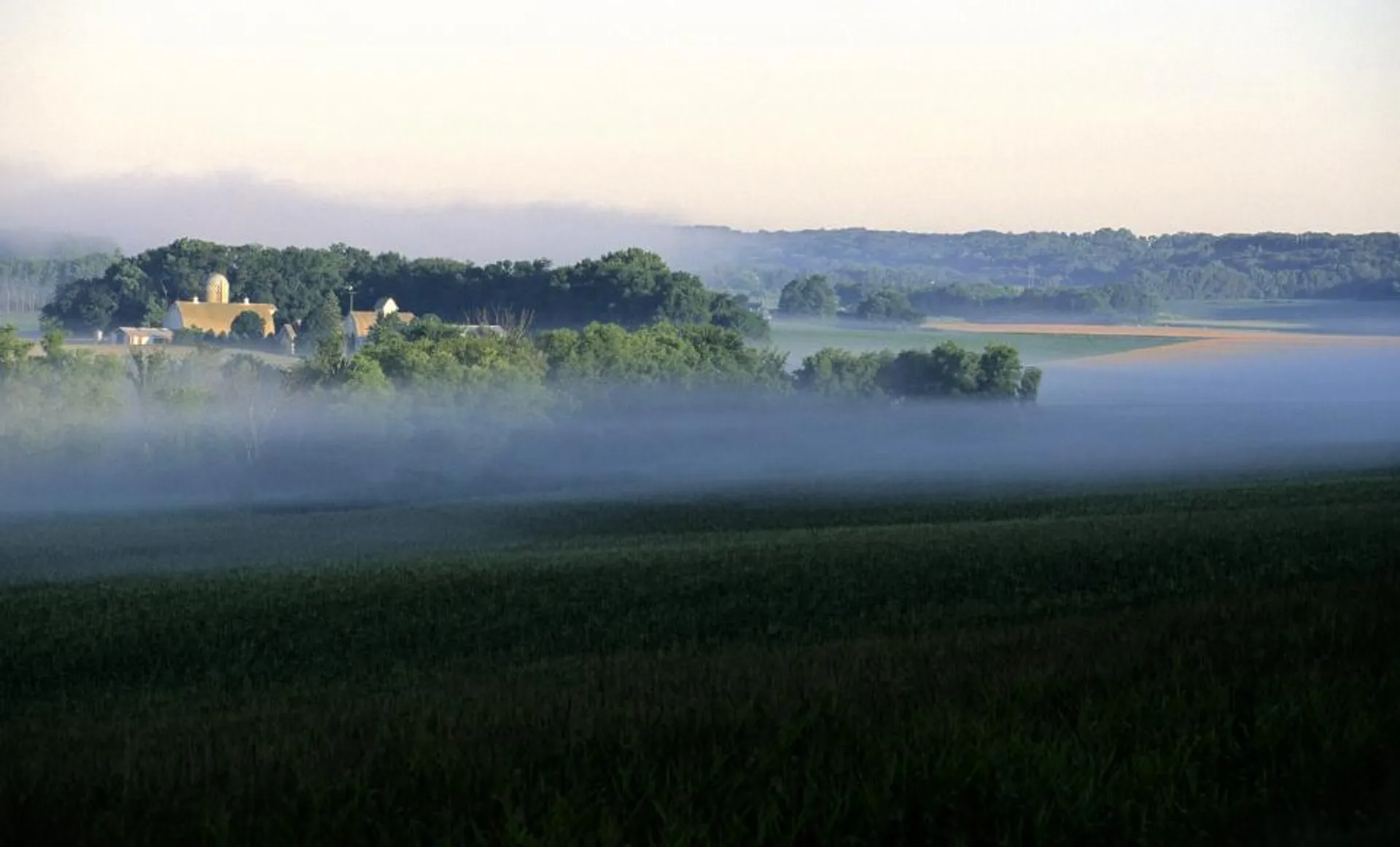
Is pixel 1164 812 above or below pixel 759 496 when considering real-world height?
above

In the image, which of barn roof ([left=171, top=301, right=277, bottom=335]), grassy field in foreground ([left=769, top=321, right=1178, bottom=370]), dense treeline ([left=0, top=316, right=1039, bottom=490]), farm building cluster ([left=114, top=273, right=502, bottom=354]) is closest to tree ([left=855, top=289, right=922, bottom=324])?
grassy field in foreground ([left=769, top=321, right=1178, bottom=370])

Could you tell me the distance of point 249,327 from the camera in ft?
591

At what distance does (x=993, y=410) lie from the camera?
132 m

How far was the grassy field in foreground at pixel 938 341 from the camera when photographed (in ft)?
518

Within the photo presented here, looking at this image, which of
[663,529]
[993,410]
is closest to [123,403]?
[663,529]

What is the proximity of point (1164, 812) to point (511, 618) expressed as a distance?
50.8 feet

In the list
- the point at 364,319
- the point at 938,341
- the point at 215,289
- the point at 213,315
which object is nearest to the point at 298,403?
the point at 938,341

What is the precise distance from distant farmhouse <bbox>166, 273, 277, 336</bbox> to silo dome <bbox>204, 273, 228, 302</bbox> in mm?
6681

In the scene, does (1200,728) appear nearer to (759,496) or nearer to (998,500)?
(998,500)

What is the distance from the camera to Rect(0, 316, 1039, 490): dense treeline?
3674 inches

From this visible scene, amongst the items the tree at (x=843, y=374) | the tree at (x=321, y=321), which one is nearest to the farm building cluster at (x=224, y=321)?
the tree at (x=321, y=321)

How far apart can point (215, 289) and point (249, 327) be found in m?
21.0

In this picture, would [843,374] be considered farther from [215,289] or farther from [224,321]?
[215,289]

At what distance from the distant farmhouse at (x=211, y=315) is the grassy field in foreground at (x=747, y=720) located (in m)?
160
